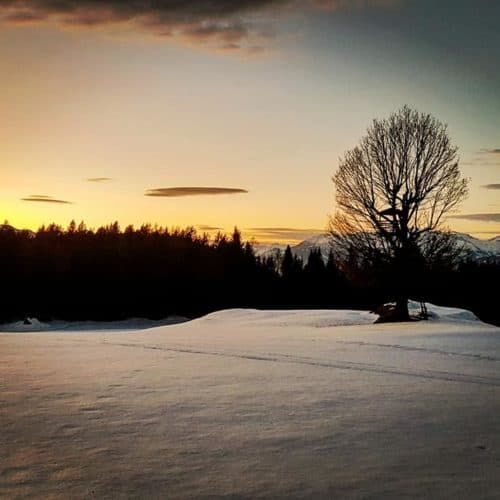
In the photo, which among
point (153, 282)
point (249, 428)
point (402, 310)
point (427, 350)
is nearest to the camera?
point (249, 428)

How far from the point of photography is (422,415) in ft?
26.7

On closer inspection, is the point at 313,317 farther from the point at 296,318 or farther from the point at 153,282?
the point at 153,282

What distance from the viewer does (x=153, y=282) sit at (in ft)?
217

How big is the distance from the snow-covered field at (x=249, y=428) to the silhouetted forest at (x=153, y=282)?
44.6 m

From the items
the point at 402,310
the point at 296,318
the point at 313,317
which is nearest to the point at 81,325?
the point at 296,318

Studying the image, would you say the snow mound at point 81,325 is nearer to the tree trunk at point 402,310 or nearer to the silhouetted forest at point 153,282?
the silhouetted forest at point 153,282

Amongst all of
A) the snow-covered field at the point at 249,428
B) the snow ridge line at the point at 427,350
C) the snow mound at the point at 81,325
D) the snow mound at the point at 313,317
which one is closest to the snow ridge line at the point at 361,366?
the snow-covered field at the point at 249,428

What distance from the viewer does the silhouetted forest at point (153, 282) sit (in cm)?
6047

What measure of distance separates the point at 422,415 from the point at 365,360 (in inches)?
239

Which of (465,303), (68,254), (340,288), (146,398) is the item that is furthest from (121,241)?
(146,398)

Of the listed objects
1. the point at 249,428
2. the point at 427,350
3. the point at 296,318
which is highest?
the point at 296,318

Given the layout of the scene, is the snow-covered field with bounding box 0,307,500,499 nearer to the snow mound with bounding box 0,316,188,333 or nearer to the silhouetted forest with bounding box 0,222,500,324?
the snow mound with bounding box 0,316,188,333

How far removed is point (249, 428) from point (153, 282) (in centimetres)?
5947

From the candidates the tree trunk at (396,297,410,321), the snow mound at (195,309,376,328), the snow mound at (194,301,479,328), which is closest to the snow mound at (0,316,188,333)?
the snow mound at (195,309,376,328)
